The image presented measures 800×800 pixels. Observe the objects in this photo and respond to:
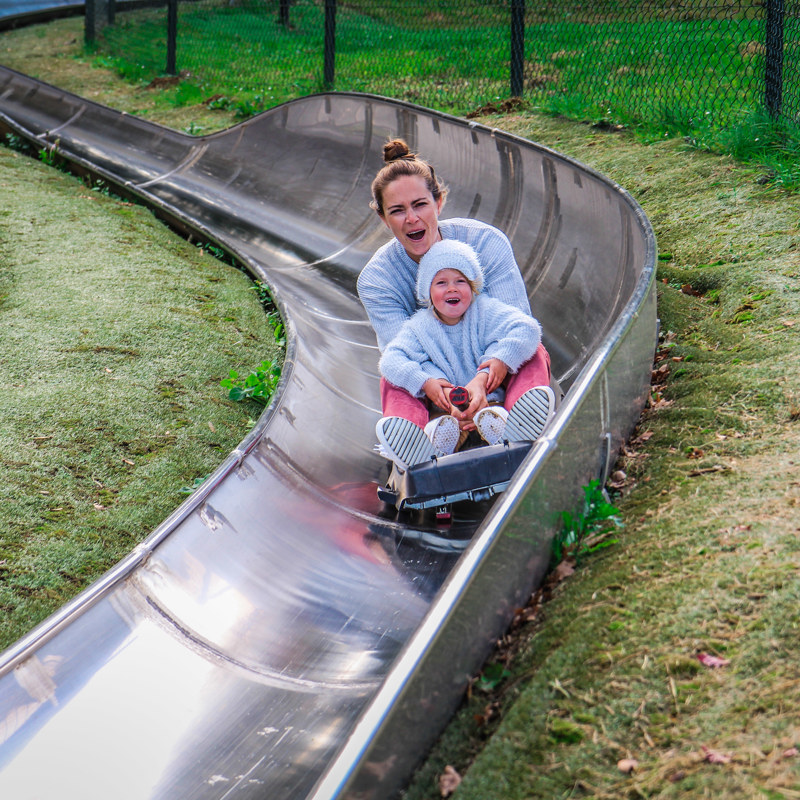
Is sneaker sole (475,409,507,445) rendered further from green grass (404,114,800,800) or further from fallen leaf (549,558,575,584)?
fallen leaf (549,558,575,584)

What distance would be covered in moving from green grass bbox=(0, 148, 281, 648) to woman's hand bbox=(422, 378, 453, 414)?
1.16 meters

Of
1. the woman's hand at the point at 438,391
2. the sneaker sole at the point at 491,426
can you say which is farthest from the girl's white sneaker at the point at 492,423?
the woman's hand at the point at 438,391

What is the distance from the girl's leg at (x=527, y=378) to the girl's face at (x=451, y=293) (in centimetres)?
31

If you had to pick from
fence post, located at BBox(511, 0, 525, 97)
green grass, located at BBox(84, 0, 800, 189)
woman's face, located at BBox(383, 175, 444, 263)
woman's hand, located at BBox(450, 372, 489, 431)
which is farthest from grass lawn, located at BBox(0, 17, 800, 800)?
fence post, located at BBox(511, 0, 525, 97)

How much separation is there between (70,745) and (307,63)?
34.6 feet

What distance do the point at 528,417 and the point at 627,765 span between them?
53.1 inches

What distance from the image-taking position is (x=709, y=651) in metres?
1.68

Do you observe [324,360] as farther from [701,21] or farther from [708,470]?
[701,21]

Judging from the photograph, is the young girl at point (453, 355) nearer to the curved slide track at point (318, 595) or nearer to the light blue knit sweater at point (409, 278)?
the light blue knit sweater at point (409, 278)

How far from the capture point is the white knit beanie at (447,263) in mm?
3080

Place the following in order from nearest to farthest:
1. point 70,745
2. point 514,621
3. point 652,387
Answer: point 514,621
point 70,745
point 652,387

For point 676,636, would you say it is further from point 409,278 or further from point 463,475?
point 409,278

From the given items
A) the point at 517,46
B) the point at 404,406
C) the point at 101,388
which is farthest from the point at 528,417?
the point at 517,46

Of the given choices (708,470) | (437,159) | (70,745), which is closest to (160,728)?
(70,745)
